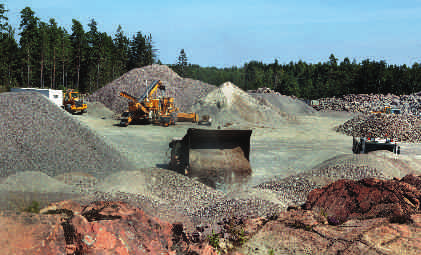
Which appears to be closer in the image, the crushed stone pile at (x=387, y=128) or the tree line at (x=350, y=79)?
the crushed stone pile at (x=387, y=128)

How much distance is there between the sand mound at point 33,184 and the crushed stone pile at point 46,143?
6.18 feet

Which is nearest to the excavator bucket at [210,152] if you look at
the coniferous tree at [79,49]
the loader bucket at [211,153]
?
the loader bucket at [211,153]

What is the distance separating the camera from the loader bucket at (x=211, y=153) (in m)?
9.88

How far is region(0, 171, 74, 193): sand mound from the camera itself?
701cm

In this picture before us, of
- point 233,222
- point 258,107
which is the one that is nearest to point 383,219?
point 233,222

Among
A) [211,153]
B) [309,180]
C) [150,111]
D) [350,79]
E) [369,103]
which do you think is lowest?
[309,180]

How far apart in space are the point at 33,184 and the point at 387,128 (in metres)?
19.2

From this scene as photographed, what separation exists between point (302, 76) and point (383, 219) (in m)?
82.7

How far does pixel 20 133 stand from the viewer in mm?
10297

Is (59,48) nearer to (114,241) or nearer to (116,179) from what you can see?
(116,179)

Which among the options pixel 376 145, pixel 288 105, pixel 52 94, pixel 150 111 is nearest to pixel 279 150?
pixel 376 145

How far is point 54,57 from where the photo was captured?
42.8 metres

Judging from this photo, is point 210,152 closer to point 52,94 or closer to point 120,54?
point 52,94

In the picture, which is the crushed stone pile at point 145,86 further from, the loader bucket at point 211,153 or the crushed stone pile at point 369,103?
the crushed stone pile at point 369,103
